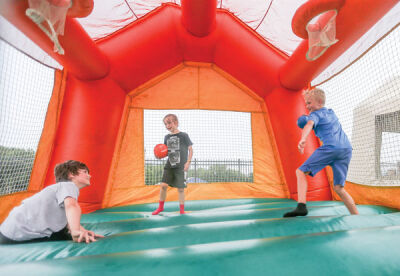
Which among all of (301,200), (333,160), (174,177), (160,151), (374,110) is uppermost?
(374,110)

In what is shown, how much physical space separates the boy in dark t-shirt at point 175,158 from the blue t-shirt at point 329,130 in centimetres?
120

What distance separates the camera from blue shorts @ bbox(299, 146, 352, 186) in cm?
161

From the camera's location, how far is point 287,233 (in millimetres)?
1167

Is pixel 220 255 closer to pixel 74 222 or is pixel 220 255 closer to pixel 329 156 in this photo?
pixel 74 222

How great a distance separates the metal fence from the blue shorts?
61.7 inches

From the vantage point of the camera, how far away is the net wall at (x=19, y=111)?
6.04 ft

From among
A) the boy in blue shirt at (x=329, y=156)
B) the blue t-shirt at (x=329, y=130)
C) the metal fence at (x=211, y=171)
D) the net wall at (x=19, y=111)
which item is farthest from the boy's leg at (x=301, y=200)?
the net wall at (x=19, y=111)

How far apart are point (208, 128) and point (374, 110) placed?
177 centimetres

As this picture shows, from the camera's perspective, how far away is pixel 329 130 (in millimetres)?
1639

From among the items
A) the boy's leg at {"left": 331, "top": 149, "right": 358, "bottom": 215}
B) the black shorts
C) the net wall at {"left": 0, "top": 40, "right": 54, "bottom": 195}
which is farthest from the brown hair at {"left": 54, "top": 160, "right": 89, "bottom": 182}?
the boy's leg at {"left": 331, "top": 149, "right": 358, "bottom": 215}

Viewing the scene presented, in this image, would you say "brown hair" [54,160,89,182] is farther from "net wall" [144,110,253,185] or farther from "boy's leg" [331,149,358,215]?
"net wall" [144,110,253,185]

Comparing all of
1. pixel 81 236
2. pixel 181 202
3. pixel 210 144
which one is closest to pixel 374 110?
pixel 210 144

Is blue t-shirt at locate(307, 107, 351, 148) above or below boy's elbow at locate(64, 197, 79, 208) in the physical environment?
above

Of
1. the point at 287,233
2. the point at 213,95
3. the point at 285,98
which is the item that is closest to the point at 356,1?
the point at 285,98
